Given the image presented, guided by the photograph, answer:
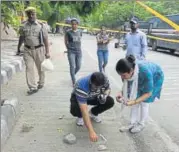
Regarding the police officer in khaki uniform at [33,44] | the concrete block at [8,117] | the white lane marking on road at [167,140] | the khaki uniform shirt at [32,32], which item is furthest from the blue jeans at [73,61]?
the white lane marking on road at [167,140]

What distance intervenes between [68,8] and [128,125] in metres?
2.09

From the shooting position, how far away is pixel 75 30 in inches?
344

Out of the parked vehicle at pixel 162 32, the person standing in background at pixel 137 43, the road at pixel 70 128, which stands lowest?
the parked vehicle at pixel 162 32

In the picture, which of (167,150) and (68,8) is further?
(68,8)

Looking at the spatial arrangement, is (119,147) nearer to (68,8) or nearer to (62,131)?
A: (62,131)

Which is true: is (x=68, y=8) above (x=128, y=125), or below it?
above

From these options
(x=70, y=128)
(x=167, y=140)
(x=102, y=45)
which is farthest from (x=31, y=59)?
(x=167, y=140)

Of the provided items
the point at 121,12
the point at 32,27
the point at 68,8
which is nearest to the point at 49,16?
the point at 68,8

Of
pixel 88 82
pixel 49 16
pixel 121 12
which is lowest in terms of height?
pixel 121 12

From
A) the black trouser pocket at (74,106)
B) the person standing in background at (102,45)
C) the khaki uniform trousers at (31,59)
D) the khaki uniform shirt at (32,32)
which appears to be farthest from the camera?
the person standing in background at (102,45)

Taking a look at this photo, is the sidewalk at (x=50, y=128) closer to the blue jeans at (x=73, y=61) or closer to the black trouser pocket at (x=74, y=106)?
the black trouser pocket at (x=74, y=106)

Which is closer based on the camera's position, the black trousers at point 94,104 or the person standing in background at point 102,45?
the black trousers at point 94,104

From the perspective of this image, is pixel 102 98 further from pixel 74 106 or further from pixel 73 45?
pixel 73 45

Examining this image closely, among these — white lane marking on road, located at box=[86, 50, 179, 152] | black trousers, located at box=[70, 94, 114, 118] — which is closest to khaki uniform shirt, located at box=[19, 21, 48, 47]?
black trousers, located at box=[70, 94, 114, 118]
